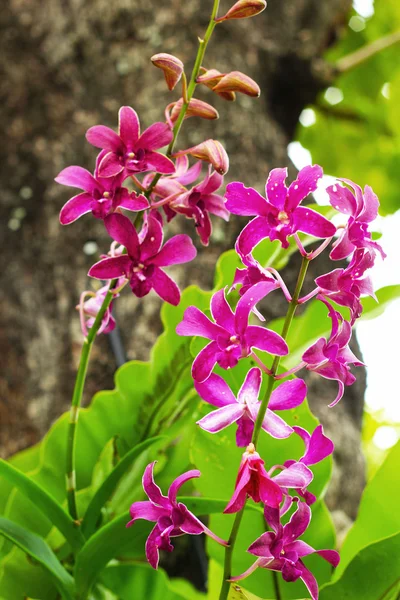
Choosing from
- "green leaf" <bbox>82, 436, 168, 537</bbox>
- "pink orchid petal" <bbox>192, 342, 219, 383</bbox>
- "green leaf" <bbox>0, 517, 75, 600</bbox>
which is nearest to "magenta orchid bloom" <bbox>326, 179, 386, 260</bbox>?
"pink orchid petal" <bbox>192, 342, 219, 383</bbox>

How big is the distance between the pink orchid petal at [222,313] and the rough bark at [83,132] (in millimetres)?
776

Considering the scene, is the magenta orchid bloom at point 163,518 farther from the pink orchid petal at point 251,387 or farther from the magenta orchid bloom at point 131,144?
the magenta orchid bloom at point 131,144

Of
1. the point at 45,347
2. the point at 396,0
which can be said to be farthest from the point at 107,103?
the point at 396,0

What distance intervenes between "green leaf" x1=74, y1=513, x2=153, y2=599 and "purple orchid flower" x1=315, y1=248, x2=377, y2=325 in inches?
9.5

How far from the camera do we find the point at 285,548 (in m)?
0.45

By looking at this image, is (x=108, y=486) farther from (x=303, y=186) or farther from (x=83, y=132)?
(x=83, y=132)

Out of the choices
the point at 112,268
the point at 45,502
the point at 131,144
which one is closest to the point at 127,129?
the point at 131,144

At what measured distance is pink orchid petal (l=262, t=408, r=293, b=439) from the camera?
42cm

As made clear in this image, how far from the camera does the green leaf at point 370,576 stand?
54 centimetres

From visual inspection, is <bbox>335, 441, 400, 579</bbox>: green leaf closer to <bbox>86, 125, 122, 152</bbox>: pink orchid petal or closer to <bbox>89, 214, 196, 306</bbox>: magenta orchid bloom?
<bbox>89, 214, 196, 306</bbox>: magenta orchid bloom

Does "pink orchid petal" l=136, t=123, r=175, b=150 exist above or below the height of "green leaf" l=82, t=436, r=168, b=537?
above

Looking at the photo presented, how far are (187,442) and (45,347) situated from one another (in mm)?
578

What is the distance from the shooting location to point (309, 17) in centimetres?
183

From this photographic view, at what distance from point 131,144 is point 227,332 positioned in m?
0.19
